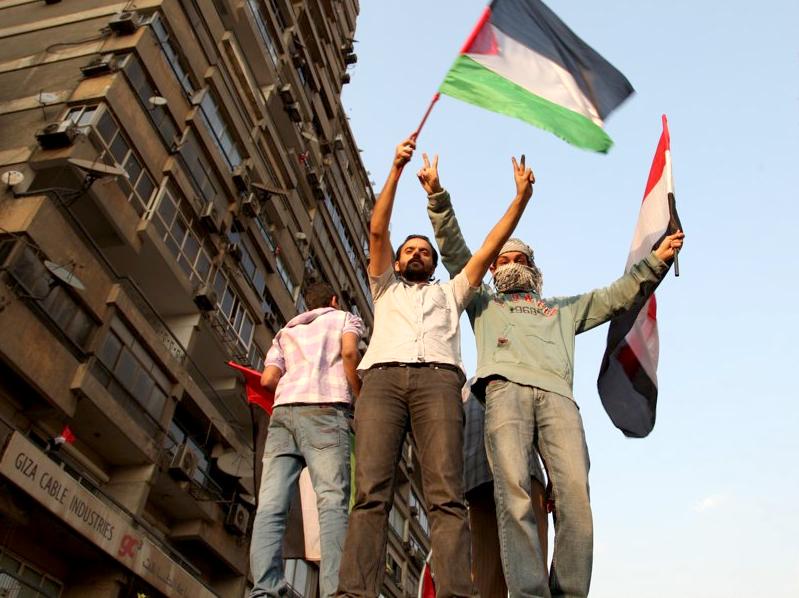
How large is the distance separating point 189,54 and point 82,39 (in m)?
2.51


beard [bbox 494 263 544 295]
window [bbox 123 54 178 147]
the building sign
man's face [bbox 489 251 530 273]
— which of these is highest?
window [bbox 123 54 178 147]

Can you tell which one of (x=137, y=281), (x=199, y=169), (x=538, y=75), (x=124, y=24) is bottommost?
(x=538, y=75)

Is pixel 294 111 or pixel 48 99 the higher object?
pixel 294 111

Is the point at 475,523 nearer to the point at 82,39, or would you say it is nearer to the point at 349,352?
the point at 349,352

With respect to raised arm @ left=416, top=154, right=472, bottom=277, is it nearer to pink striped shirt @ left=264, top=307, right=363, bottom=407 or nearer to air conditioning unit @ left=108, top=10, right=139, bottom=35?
pink striped shirt @ left=264, top=307, right=363, bottom=407

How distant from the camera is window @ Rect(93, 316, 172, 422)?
1431 cm

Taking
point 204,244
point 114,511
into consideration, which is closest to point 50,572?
point 114,511

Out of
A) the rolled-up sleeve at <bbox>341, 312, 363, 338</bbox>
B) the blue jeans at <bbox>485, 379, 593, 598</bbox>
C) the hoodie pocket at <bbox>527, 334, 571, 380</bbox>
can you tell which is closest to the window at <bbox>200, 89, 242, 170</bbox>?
the rolled-up sleeve at <bbox>341, 312, 363, 338</bbox>

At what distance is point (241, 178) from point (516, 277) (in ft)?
54.7

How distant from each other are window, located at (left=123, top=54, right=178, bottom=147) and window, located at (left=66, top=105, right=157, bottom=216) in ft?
4.02

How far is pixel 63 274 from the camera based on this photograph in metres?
12.7

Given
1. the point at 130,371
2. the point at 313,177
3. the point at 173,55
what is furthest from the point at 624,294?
the point at 313,177

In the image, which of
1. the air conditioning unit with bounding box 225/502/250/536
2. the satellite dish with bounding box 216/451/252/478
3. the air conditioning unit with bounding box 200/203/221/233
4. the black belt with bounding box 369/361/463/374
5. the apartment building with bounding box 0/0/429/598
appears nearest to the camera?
the black belt with bounding box 369/361/463/374

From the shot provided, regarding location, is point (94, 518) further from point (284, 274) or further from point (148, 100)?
point (284, 274)
